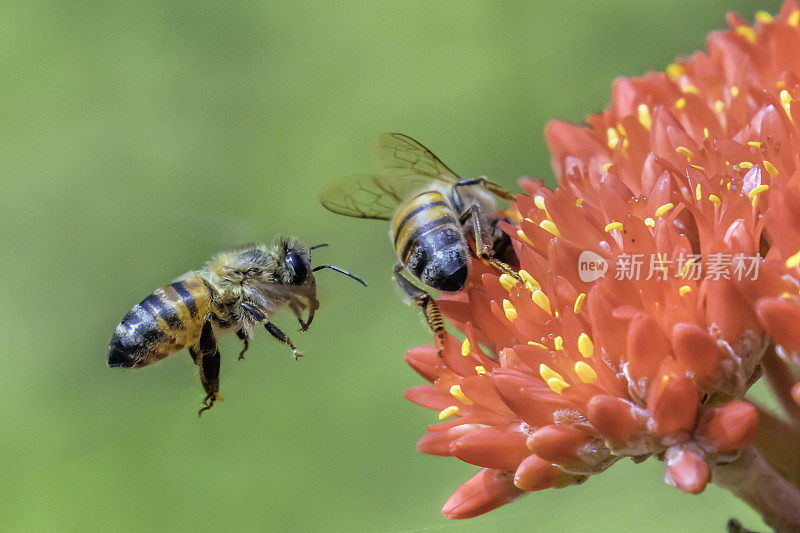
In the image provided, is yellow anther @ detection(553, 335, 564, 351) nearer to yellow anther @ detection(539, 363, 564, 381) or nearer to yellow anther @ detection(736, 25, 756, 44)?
yellow anther @ detection(539, 363, 564, 381)

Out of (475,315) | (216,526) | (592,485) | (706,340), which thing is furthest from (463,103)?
(706,340)

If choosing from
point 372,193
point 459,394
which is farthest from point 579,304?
point 372,193

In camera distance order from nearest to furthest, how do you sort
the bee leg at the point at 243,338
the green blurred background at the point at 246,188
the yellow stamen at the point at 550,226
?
the yellow stamen at the point at 550,226 < the bee leg at the point at 243,338 < the green blurred background at the point at 246,188

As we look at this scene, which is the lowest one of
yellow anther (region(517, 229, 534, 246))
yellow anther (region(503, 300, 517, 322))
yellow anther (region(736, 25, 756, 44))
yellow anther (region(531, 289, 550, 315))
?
yellow anther (region(503, 300, 517, 322))

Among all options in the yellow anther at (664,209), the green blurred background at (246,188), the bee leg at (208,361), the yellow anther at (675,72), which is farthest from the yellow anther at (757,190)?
the green blurred background at (246,188)

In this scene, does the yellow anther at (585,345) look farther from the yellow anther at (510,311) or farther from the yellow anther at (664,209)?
the yellow anther at (664,209)

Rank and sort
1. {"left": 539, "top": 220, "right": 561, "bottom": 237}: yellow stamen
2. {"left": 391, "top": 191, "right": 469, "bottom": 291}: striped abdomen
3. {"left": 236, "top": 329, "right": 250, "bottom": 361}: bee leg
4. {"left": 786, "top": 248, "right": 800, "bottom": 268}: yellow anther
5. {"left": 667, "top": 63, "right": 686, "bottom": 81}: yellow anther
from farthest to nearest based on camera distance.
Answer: {"left": 236, "top": 329, "right": 250, "bottom": 361}: bee leg, {"left": 667, "top": 63, "right": 686, "bottom": 81}: yellow anther, {"left": 391, "top": 191, "right": 469, "bottom": 291}: striped abdomen, {"left": 539, "top": 220, "right": 561, "bottom": 237}: yellow stamen, {"left": 786, "top": 248, "right": 800, "bottom": 268}: yellow anther

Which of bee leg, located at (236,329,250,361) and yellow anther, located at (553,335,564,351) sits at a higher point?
yellow anther, located at (553,335,564,351)

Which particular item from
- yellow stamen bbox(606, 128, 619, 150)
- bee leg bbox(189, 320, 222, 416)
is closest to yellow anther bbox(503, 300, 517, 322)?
yellow stamen bbox(606, 128, 619, 150)
